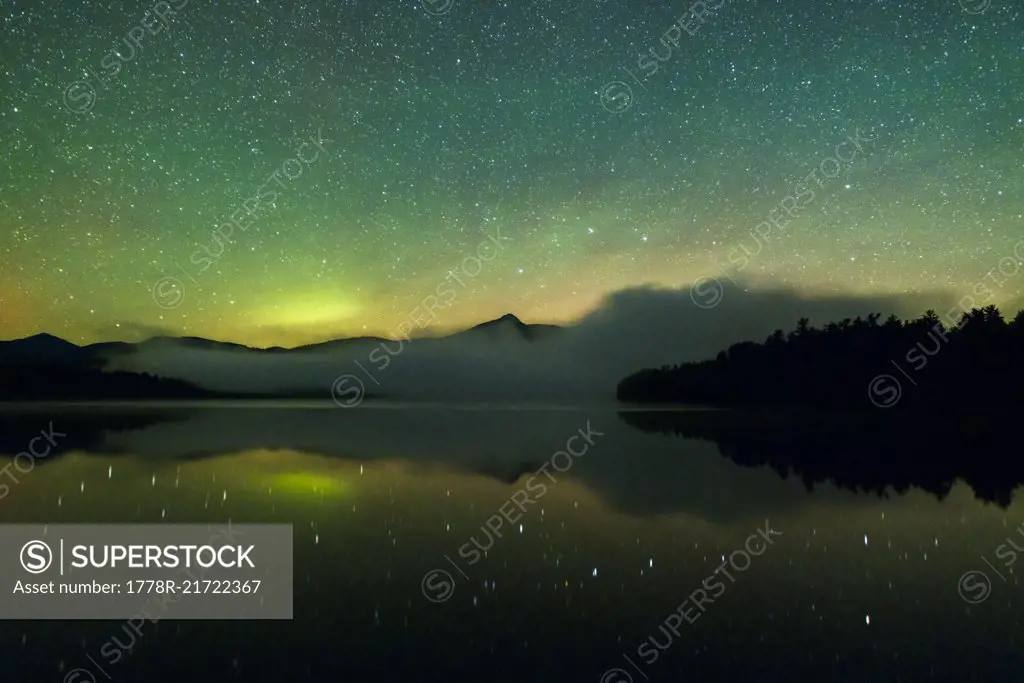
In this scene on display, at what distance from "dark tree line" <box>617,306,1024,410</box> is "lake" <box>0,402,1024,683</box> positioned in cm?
4694

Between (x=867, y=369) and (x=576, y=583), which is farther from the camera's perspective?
(x=867, y=369)

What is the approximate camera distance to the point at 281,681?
6496 millimetres

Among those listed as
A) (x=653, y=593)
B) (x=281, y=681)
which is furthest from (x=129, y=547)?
(x=653, y=593)

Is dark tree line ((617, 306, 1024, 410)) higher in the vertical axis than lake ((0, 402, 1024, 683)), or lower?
higher

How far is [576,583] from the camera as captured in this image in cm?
967

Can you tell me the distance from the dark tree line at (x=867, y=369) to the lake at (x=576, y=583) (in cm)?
4694

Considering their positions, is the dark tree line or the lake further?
the dark tree line

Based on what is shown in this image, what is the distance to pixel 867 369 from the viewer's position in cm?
7175

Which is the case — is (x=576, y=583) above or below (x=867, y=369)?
below

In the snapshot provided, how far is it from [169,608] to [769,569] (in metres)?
7.10

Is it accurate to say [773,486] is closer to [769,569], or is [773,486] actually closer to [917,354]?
[769,569]

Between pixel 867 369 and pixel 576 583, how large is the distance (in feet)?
227

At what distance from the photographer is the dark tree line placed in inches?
2352

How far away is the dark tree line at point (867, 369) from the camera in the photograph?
5975 cm
